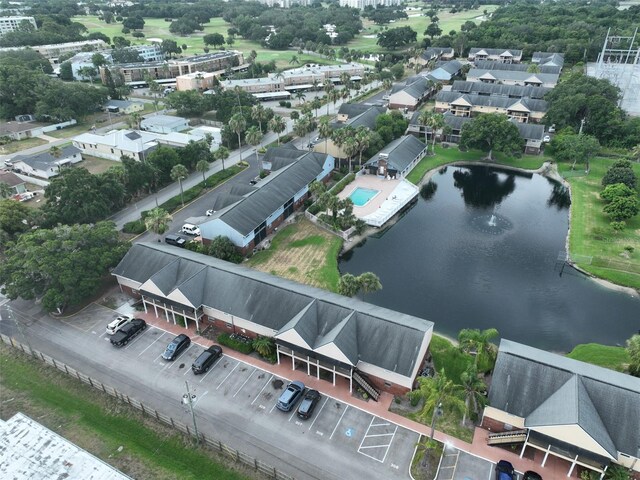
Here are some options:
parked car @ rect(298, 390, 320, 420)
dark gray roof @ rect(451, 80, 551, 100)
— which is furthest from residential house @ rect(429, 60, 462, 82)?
parked car @ rect(298, 390, 320, 420)

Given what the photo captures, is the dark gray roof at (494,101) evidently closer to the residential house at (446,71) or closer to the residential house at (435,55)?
the residential house at (446,71)

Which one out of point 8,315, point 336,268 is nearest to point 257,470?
point 336,268

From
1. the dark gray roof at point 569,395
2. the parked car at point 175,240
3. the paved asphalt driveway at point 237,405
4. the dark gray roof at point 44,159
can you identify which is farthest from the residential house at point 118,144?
the dark gray roof at point 569,395

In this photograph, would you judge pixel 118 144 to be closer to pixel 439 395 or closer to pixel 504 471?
pixel 439 395

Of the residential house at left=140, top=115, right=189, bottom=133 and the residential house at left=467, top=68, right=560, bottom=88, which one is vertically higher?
the residential house at left=467, top=68, right=560, bottom=88

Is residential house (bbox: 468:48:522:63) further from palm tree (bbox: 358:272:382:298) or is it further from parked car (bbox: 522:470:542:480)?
parked car (bbox: 522:470:542:480)
